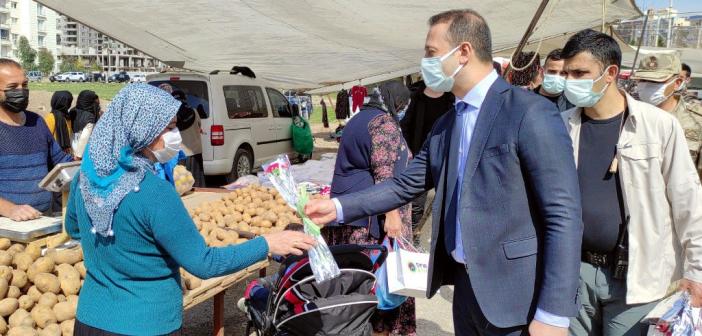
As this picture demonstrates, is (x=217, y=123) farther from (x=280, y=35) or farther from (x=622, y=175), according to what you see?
(x=622, y=175)

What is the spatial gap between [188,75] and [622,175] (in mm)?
7963

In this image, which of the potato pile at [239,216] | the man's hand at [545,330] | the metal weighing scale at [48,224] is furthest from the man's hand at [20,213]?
the man's hand at [545,330]

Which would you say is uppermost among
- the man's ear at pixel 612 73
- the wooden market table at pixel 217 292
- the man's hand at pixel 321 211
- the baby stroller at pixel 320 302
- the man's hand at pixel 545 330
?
the man's ear at pixel 612 73

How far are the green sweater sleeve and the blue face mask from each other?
945 millimetres

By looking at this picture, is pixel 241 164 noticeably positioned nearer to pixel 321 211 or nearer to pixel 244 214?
pixel 244 214

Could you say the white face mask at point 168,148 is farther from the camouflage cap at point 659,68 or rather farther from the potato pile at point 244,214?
the camouflage cap at point 659,68

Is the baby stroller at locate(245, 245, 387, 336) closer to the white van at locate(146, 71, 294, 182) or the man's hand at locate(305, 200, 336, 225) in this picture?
the man's hand at locate(305, 200, 336, 225)

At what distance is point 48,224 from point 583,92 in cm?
301

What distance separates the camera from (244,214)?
468 cm

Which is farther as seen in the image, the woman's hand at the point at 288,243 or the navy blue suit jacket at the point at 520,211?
the woman's hand at the point at 288,243

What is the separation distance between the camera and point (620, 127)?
7.72ft

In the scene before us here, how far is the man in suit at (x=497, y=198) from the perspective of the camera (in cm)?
176

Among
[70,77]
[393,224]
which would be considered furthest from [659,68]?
[70,77]

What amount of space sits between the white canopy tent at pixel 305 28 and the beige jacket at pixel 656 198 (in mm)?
4742
